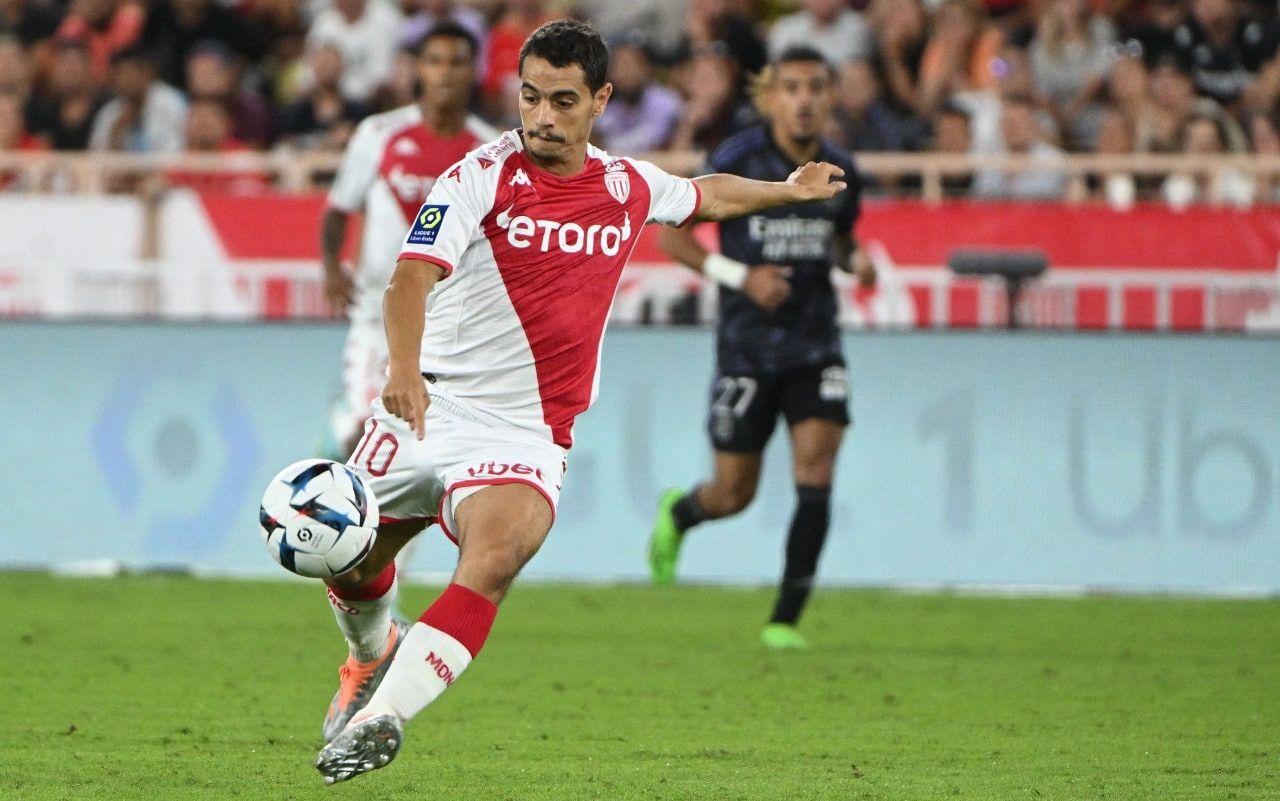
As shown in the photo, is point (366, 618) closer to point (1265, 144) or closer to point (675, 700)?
point (675, 700)

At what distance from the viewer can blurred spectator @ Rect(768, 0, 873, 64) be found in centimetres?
1566

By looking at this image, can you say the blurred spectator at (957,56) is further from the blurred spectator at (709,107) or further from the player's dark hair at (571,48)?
the player's dark hair at (571,48)

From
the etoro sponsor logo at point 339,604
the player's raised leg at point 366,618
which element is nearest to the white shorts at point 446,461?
the player's raised leg at point 366,618

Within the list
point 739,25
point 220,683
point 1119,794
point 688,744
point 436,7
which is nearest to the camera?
point 1119,794

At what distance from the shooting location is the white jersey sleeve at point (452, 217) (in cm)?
554

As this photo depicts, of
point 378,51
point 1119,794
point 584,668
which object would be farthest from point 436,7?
point 1119,794

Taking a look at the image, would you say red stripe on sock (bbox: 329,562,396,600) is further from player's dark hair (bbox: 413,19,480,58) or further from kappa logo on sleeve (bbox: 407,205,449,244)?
player's dark hair (bbox: 413,19,480,58)

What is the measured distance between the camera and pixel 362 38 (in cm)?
1678

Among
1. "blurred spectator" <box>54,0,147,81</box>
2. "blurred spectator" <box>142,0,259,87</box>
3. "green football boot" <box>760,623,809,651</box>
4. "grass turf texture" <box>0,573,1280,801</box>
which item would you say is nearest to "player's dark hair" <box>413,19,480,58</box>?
"grass turf texture" <box>0,573,1280,801</box>

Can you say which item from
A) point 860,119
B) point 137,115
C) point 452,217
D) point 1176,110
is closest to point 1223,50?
point 1176,110

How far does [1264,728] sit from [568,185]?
3.16 m

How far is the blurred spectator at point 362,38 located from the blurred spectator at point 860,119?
13.0 feet

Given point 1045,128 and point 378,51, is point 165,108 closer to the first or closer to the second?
point 378,51

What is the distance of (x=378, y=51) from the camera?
16.7 meters
